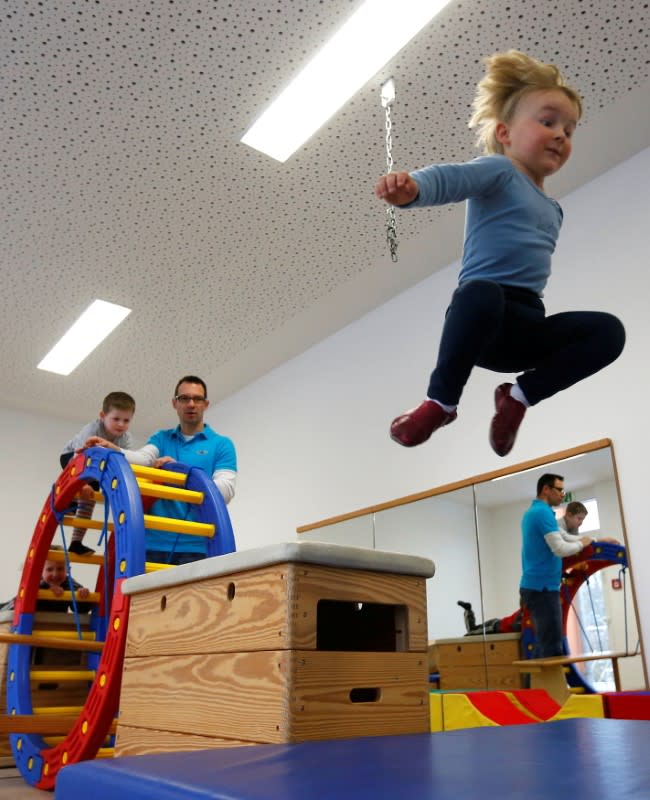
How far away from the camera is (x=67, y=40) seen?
2.63 meters

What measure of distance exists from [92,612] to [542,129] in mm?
3065

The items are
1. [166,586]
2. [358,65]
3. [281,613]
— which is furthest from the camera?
[358,65]

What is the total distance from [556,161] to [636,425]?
2.00 metres

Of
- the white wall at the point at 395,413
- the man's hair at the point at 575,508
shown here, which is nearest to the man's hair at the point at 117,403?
the white wall at the point at 395,413

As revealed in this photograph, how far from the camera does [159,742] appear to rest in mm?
1477

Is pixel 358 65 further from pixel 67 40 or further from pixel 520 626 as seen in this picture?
pixel 520 626

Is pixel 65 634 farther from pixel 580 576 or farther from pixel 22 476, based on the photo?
pixel 22 476

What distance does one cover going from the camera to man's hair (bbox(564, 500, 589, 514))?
3215mm

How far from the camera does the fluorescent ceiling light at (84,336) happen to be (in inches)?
185

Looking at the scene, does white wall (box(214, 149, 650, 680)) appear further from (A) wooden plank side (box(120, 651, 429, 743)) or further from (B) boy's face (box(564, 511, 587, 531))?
(A) wooden plank side (box(120, 651, 429, 743))

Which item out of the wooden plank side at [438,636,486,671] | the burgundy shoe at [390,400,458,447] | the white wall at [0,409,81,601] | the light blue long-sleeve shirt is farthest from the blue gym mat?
the white wall at [0,409,81,601]

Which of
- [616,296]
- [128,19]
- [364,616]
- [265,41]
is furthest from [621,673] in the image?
[128,19]

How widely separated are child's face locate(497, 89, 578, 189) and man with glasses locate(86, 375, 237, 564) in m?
1.83

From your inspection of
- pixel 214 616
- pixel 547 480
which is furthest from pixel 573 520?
pixel 214 616
